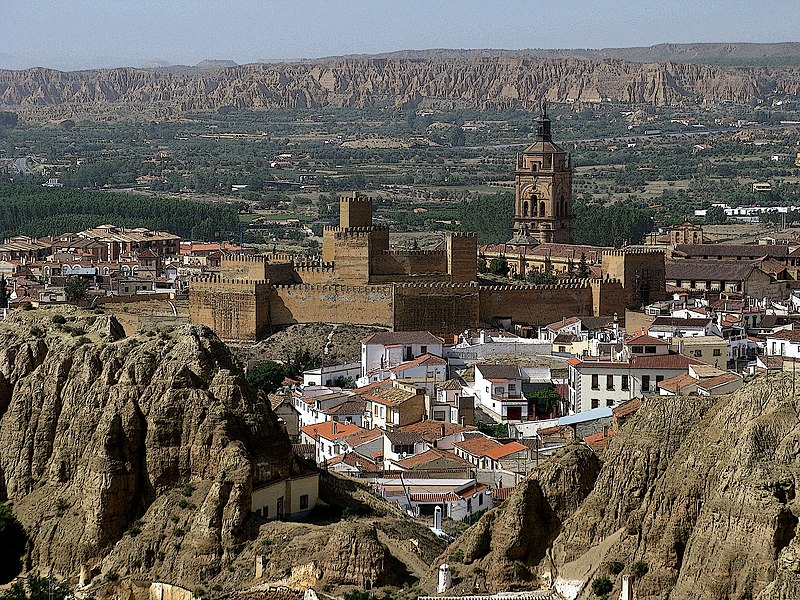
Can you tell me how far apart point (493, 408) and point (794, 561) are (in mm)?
25217

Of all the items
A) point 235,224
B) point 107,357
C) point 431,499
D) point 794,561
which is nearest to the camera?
point 794,561

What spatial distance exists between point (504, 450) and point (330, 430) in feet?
16.7

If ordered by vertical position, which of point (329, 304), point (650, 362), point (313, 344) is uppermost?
point (650, 362)

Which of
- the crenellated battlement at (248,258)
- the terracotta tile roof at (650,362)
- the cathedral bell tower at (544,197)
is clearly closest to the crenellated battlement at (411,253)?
the crenellated battlement at (248,258)

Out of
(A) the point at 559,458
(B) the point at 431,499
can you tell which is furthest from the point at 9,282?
(A) the point at 559,458

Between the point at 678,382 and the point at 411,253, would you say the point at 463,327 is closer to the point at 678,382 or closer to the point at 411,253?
the point at 411,253

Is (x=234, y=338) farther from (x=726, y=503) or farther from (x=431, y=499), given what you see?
(x=726, y=503)

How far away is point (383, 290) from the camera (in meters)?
52.0

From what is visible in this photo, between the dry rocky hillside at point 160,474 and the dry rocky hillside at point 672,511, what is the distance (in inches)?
65.6

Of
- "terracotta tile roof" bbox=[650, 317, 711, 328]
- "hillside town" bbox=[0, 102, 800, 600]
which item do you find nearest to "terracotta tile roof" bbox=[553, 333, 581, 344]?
"hillside town" bbox=[0, 102, 800, 600]

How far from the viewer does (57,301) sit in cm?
5712

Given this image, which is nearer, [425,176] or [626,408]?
[626,408]

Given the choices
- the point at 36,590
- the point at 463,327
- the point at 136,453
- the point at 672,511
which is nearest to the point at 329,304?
the point at 463,327

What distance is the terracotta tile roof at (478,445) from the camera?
3334cm
